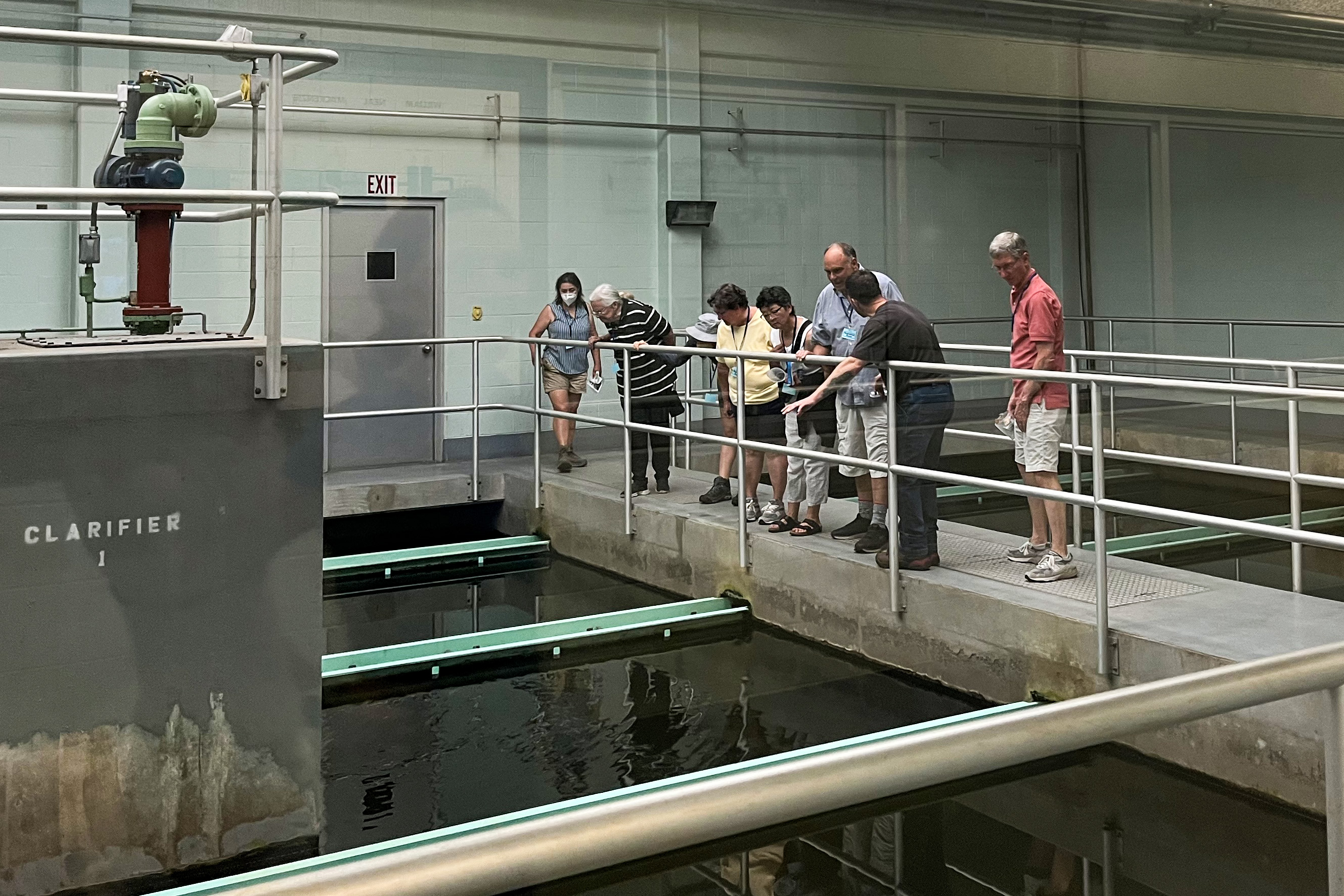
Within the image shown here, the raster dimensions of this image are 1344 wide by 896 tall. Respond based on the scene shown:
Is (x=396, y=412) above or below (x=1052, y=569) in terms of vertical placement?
above

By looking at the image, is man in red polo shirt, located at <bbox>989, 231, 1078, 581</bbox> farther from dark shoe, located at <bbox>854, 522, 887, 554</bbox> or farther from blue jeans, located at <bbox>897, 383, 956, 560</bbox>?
dark shoe, located at <bbox>854, 522, 887, 554</bbox>

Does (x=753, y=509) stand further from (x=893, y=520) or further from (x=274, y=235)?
(x=274, y=235)

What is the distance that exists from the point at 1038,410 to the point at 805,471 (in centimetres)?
148

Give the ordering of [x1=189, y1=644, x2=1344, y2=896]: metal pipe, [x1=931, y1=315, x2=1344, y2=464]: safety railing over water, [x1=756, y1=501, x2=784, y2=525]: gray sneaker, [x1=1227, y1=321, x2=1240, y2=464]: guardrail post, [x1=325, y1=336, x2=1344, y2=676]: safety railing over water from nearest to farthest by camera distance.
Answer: [x1=189, y1=644, x2=1344, y2=896]: metal pipe
[x1=325, y1=336, x2=1344, y2=676]: safety railing over water
[x1=1227, y1=321, x2=1240, y2=464]: guardrail post
[x1=756, y1=501, x2=784, y2=525]: gray sneaker
[x1=931, y1=315, x2=1344, y2=464]: safety railing over water

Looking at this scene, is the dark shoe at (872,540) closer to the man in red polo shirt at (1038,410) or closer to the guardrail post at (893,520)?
the guardrail post at (893,520)

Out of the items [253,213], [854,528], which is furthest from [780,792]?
[854,528]

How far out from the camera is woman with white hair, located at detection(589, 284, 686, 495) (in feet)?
25.1

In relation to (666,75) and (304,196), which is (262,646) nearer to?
(304,196)

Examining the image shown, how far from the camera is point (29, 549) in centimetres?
354

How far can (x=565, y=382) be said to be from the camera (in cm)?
916

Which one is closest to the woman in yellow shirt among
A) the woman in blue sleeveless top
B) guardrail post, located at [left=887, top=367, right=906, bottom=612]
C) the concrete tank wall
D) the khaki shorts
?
guardrail post, located at [left=887, top=367, right=906, bottom=612]

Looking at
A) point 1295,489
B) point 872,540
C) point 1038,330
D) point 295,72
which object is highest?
point 295,72

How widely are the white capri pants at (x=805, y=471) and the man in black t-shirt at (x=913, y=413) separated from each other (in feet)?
→ 2.16

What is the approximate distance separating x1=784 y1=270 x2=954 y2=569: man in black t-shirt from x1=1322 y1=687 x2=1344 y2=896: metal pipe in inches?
158
